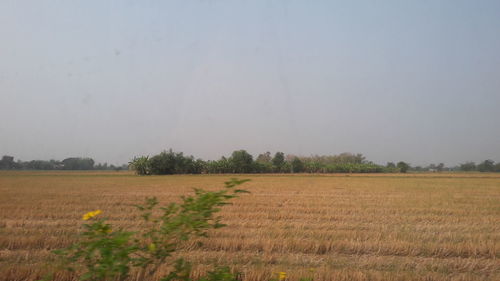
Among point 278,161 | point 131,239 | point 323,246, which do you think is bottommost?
point 323,246

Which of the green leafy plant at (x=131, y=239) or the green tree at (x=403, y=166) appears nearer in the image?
the green leafy plant at (x=131, y=239)

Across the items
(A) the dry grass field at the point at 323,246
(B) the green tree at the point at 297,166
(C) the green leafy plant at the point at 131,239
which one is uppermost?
(B) the green tree at the point at 297,166

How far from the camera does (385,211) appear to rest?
1411cm

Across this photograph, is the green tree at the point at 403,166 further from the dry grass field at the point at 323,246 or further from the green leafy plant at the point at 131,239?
the green leafy plant at the point at 131,239

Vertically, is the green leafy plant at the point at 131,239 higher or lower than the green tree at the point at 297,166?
lower

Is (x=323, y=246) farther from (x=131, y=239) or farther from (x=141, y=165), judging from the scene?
(x=141, y=165)

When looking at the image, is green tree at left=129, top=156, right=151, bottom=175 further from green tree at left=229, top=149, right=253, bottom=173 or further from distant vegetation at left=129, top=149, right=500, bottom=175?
green tree at left=229, top=149, right=253, bottom=173

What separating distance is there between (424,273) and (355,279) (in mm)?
1450

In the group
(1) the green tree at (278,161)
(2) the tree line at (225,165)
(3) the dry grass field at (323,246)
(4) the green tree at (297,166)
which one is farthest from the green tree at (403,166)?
(3) the dry grass field at (323,246)

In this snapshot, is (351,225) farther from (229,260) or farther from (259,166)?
(259,166)

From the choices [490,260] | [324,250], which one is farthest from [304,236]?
[490,260]

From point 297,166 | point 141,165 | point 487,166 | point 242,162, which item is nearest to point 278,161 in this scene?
point 297,166

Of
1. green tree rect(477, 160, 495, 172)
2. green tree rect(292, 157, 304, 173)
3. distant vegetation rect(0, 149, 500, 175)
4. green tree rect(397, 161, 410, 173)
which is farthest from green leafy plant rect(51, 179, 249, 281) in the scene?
green tree rect(477, 160, 495, 172)

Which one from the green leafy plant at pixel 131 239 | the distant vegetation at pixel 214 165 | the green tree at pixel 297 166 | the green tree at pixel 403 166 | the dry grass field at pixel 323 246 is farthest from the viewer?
the green tree at pixel 403 166
